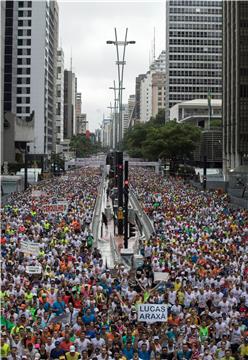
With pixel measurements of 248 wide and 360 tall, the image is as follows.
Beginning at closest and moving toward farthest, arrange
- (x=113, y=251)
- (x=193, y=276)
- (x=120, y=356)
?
(x=120, y=356) < (x=193, y=276) < (x=113, y=251)

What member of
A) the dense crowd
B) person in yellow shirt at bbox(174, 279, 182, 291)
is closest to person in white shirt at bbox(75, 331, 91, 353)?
the dense crowd

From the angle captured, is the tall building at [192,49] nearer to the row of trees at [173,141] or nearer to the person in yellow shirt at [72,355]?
the row of trees at [173,141]

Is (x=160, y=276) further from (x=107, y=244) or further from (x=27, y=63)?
(x=27, y=63)

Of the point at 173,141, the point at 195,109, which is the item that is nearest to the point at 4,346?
the point at 173,141

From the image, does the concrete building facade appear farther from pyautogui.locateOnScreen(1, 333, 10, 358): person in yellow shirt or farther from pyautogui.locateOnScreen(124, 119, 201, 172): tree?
pyautogui.locateOnScreen(1, 333, 10, 358): person in yellow shirt

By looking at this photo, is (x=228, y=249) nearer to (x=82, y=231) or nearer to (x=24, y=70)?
(x=82, y=231)

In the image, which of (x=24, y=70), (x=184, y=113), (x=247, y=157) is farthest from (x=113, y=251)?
(x=184, y=113)
